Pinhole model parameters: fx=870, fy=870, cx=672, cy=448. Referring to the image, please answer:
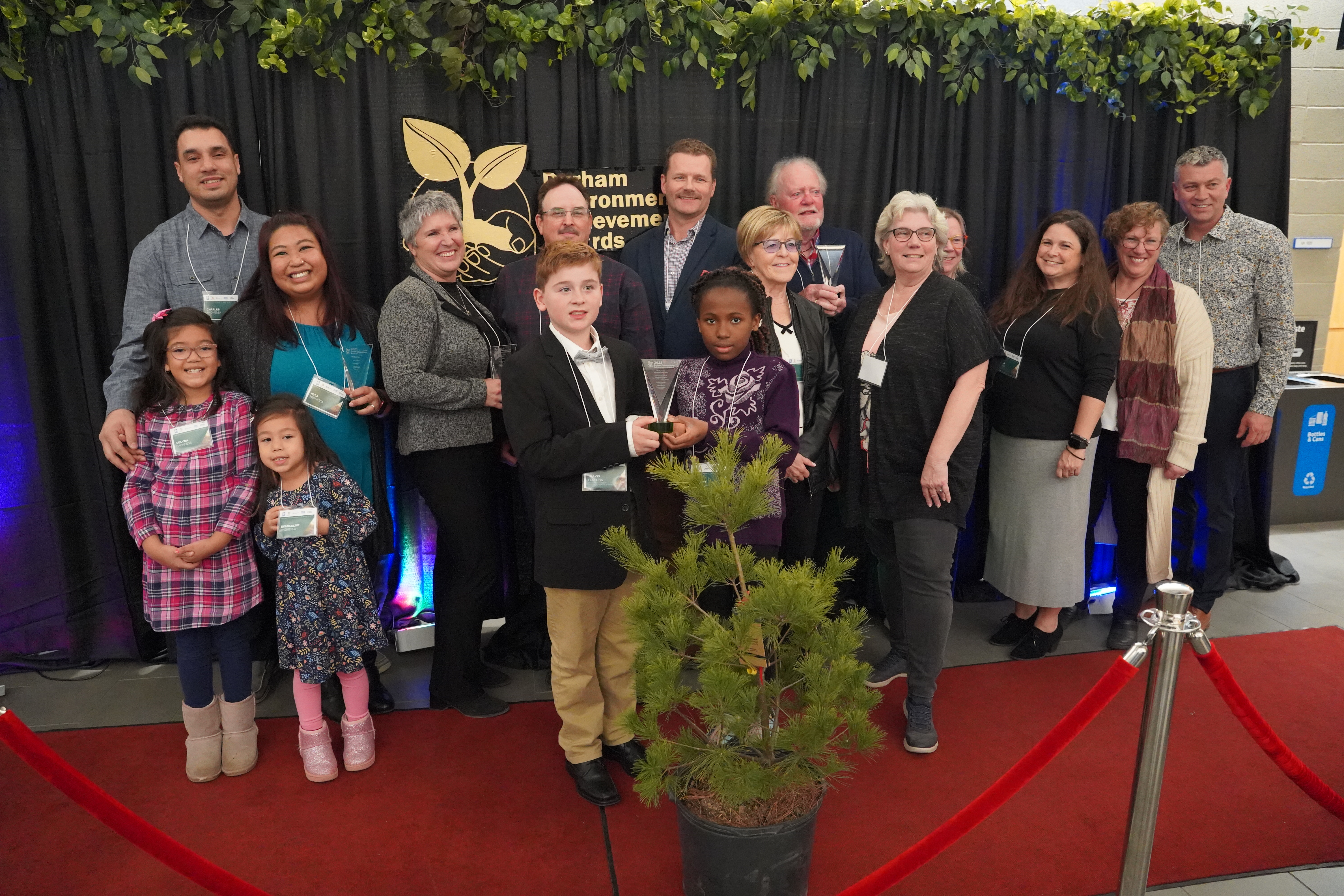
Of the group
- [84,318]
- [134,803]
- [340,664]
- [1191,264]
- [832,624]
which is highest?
[1191,264]

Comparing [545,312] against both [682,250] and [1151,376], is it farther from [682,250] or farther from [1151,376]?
[1151,376]

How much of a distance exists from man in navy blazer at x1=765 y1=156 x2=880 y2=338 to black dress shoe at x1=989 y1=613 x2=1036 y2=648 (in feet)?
4.44

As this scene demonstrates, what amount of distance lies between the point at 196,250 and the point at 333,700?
158 centimetres

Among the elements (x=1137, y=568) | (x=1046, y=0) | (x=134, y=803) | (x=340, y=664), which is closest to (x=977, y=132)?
(x=1046, y=0)

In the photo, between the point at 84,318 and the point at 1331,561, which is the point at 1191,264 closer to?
the point at 1331,561

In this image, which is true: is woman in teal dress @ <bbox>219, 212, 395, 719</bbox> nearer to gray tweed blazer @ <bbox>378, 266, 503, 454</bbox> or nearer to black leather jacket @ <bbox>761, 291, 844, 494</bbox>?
gray tweed blazer @ <bbox>378, 266, 503, 454</bbox>

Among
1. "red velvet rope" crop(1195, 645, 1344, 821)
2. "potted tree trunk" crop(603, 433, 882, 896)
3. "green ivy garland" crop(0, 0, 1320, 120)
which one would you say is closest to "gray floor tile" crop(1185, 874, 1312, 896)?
"red velvet rope" crop(1195, 645, 1344, 821)

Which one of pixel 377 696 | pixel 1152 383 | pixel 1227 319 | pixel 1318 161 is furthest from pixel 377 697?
pixel 1318 161

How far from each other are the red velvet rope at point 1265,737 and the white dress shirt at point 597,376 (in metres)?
1.35

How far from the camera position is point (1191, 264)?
11.5 feet

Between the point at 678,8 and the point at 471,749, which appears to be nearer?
the point at 471,749

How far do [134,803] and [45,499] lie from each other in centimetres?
150

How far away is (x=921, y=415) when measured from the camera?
260 cm

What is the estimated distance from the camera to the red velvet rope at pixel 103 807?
1.56 metres
